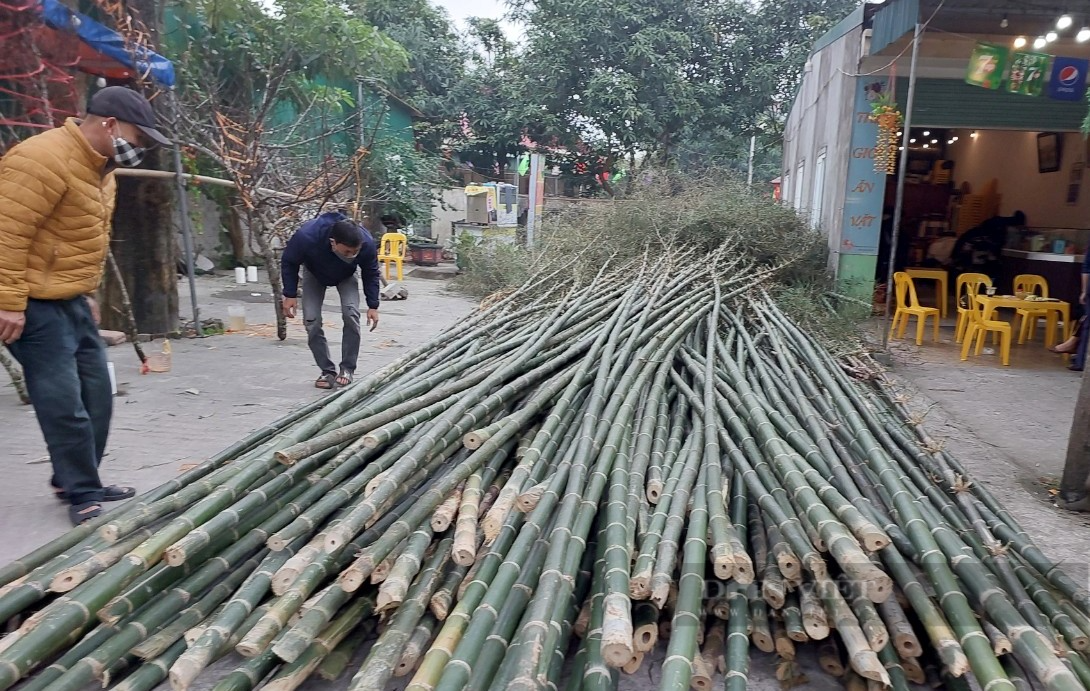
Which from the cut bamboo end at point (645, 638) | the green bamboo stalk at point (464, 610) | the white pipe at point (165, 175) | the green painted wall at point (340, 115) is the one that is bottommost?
the cut bamboo end at point (645, 638)

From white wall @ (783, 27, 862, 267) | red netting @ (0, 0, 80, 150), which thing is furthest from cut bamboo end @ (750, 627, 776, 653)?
white wall @ (783, 27, 862, 267)

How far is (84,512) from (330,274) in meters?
2.24

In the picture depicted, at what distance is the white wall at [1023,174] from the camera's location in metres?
Answer: 8.45

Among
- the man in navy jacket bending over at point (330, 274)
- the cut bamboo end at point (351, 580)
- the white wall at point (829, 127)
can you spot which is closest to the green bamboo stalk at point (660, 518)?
the cut bamboo end at point (351, 580)

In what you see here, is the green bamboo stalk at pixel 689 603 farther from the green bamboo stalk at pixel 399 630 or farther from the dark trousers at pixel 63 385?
the dark trousers at pixel 63 385

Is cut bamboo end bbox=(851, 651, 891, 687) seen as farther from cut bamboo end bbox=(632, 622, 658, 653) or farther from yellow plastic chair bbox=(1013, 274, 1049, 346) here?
yellow plastic chair bbox=(1013, 274, 1049, 346)

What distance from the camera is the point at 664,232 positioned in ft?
19.6

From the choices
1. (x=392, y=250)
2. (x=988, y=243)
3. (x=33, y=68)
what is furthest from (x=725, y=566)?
(x=392, y=250)

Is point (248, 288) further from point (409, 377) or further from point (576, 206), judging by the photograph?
point (409, 377)

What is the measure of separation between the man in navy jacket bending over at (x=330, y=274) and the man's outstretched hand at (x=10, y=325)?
191 centimetres

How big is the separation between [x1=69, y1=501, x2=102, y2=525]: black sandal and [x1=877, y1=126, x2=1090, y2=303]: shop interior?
842 centimetres

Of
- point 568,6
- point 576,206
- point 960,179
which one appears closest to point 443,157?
point 568,6

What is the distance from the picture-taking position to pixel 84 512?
2617 mm

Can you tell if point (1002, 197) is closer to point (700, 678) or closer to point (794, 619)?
point (794, 619)
